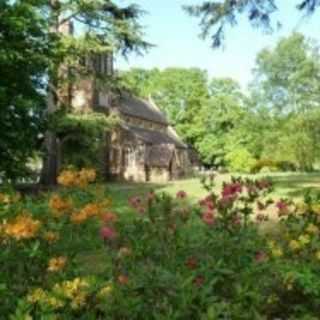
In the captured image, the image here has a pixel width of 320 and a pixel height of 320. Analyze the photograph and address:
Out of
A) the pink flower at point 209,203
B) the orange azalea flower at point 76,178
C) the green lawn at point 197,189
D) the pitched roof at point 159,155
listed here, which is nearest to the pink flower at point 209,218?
the pink flower at point 209,203

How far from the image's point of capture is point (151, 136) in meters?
63.2

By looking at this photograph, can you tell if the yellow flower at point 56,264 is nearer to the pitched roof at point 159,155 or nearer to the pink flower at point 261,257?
the pink flower at point 261,257

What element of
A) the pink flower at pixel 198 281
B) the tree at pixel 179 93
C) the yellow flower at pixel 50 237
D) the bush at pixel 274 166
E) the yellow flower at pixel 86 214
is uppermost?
the tree at pixel 179 93

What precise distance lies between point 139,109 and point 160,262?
61835mm

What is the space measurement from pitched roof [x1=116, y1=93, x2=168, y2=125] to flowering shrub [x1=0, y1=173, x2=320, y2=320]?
53.4 metres

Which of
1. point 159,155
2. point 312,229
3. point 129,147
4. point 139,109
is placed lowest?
point 312,229

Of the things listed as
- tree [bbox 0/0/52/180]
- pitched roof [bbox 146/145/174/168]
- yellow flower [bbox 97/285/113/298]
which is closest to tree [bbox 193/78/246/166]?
pitched roof [bbox 146/145/174/168]

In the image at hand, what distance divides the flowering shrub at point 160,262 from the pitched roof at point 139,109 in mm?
53364

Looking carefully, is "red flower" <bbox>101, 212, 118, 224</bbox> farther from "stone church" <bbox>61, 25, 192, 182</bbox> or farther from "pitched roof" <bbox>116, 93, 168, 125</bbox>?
"pitched roof" <bbox>116, 93, 168, 125</bbox>

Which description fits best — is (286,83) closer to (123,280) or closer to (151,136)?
(151,136)

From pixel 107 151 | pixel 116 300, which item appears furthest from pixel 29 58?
pixel 107 151

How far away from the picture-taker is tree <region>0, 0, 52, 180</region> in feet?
58.1

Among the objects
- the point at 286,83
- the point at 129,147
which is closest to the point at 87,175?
A: the point at 129,147

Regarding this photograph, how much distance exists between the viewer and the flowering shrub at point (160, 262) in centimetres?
447
